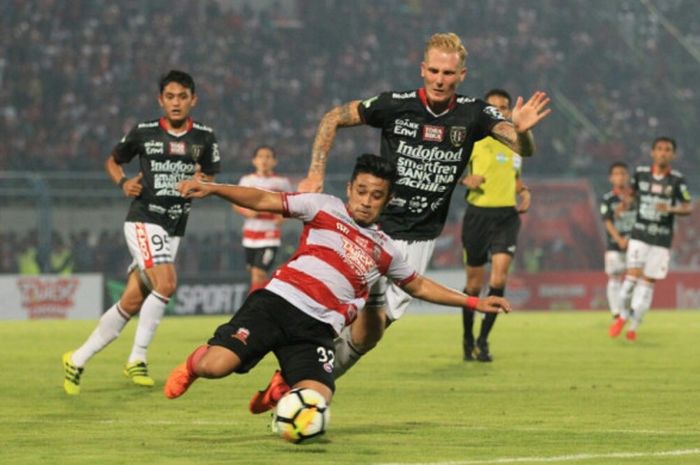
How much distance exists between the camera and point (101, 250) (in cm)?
2500

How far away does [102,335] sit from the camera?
10.8 meters

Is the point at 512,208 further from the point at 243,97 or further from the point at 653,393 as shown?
the point at 243,97

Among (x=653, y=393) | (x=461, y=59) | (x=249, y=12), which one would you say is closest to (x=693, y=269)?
(x=249, y=12)

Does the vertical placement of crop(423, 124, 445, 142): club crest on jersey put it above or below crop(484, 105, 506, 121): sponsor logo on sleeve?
below

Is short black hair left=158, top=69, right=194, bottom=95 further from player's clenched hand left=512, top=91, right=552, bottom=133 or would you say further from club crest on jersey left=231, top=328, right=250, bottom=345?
club crest on jersey left=231, top=328, right=250, bottom=345

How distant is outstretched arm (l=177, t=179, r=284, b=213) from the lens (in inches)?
286

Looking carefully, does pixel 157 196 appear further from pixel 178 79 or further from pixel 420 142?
pixel 420 142

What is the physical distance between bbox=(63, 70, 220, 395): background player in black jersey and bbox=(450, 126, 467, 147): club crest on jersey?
2635mm

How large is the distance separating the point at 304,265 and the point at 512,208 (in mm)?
6814

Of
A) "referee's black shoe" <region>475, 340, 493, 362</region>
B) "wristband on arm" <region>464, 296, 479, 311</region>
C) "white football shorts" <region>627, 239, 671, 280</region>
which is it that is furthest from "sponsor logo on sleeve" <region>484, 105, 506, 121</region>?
"white football shorts" <region>627, 239, 671, 280</region>

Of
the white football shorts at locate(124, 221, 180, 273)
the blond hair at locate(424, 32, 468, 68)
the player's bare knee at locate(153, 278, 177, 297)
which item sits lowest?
the player's bare knee at locate(153, 278, 177, 297)

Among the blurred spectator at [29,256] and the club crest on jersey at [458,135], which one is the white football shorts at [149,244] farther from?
the blurred spectator at [29,256]

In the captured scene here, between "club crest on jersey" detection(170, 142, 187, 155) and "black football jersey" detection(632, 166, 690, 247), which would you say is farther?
"black football jersey" detection(632, 166, 690, 247)

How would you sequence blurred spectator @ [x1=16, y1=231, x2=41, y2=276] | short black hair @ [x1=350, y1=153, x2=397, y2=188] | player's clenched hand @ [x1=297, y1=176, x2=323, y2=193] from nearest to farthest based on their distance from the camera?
short black hair @ [x1=350, y1=153, x2=397, y2=188]
player's clenched hand @ [x1=297, y1=176, x2=323, y2=193]
blurred spectator @ [x1=16, y1=231, x2=41, y2=276]
